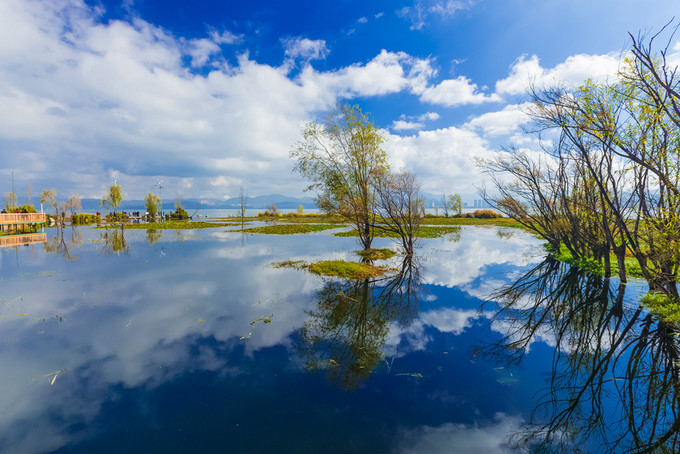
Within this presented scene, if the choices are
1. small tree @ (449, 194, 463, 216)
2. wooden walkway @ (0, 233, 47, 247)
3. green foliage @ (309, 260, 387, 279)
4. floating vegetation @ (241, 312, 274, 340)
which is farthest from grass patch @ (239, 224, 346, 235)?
small tree @ (449, 194, 463, 216)

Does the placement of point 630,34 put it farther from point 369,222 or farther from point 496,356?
point 369,222

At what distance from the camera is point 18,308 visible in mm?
10414

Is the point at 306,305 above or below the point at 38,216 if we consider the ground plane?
below

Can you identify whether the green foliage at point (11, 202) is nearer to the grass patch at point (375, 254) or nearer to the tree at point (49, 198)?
the tree at point (49, 198)

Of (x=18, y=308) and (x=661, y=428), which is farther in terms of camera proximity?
(x=18, y=308)

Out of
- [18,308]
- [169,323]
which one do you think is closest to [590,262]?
[169,323]

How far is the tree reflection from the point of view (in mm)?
6836

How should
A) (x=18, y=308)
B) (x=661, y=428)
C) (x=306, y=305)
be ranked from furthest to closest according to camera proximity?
(x=306, y=305), (x=18, y=308), (x=661, y=428)

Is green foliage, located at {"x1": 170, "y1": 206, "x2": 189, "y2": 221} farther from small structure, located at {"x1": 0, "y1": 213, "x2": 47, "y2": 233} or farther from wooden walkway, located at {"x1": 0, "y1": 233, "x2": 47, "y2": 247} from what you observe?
wooden walkway, located at {"x1": 0, "y1": 233, "x2": 47, "y2": 247}

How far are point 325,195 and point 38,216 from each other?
50.3m

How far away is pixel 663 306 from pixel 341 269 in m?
14.3

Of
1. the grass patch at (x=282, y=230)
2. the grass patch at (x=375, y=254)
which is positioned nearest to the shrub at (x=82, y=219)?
the grass patch at (x=282, y=230)

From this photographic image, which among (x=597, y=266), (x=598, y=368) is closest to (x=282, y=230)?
(x=597, y=266)

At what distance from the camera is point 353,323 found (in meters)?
9.38
